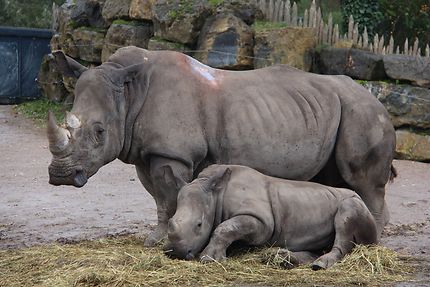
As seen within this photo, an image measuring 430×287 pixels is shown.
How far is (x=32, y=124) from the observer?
60.6 feet

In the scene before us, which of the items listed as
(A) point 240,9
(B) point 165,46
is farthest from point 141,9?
(A) point 240,9

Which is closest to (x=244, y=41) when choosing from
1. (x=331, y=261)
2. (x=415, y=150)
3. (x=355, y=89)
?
(x=415, y=150)

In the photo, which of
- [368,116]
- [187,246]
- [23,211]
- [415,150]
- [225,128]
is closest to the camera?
[187,246]

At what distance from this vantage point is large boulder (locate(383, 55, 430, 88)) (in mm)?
14172

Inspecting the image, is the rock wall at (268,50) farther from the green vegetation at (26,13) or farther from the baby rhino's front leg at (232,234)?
the green vegetation at (26,13)

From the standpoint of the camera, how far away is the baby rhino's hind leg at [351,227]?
6590 mm

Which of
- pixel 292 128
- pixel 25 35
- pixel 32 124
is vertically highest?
pixel 292 128

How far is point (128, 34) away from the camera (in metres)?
16.1

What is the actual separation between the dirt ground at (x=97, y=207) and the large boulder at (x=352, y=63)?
1506 mm

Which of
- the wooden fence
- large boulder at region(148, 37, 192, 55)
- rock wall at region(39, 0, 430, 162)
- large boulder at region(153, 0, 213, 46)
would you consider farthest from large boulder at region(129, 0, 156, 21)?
the wooden fence

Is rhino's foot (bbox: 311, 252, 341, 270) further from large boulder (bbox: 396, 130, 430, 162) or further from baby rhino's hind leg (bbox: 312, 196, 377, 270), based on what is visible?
large boulder (bbox: 396, 130, 430, 162)

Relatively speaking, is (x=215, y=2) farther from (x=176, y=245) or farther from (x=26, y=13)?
(x=26, y=13)

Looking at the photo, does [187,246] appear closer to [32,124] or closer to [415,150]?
[415,150]

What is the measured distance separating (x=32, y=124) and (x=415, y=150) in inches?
322
